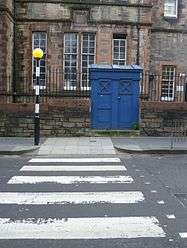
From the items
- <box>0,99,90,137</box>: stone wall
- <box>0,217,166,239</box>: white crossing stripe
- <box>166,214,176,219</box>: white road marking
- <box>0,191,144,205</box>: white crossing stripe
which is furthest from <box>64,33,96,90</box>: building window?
<box>0,217,166,239</box>: white crossing stripe

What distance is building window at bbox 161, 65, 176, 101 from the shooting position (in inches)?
1019

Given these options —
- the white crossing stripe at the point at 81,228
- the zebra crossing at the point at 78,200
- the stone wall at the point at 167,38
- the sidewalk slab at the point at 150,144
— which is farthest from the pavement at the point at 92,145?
the stone wall at the point at 167,38

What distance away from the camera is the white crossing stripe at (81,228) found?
623 centimetres

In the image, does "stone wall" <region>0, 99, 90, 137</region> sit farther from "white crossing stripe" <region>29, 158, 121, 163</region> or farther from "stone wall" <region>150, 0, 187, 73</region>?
"stone wall" <region>150, 0, 187, 73</region>

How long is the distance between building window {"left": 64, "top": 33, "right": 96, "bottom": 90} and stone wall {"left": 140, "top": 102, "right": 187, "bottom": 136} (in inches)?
248

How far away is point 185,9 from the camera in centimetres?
2716

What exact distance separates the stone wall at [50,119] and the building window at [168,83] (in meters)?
8.70

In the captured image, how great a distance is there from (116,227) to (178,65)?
21.7 m

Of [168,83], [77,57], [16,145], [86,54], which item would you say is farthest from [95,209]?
[168,83]

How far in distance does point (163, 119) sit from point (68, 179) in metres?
8.78

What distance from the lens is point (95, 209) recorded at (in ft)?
25.0

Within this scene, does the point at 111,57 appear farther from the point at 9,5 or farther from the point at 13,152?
the point at 13,152

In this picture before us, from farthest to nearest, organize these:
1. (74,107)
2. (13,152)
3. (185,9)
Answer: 1. (185,9)
2. (74,107)
3. (13,152)

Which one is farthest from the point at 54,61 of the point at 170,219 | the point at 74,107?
the point at 170,219
